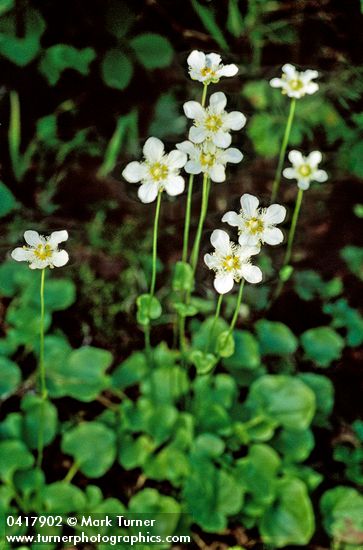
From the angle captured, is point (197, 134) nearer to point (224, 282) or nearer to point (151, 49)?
point (224, 282)

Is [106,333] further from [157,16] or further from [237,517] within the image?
[157,16]

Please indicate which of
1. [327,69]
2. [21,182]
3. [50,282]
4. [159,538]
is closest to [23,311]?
[50,282]

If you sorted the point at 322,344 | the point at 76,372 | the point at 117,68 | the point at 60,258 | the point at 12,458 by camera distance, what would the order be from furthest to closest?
the point at 117,68
the point at 322,344
the point at 76,372
the point at 12,458
the point at 60,258

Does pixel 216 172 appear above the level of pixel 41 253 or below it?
above

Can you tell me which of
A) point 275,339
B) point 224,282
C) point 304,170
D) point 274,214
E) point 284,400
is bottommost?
point 284,400

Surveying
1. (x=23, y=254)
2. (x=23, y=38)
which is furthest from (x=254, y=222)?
(x=23, y=38)

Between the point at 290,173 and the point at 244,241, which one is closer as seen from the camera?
the point at 244,241
